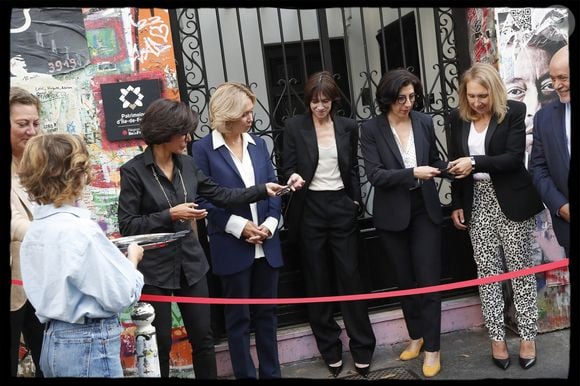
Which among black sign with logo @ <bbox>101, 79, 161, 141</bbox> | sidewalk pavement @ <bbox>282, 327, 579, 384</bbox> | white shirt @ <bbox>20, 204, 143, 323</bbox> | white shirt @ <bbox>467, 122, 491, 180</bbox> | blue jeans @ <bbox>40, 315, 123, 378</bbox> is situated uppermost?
black sign with logo @ <bbox>101, 79, 161, 141</bbox>

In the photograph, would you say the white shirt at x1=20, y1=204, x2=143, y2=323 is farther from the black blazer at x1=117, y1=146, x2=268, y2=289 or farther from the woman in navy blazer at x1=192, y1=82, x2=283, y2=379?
the woman in navy blazer at x1=192, y1=82, x2=283, y2=379

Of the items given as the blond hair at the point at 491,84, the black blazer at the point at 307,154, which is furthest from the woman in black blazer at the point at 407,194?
the blond hair at the point at 491,84

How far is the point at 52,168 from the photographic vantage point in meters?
2.99

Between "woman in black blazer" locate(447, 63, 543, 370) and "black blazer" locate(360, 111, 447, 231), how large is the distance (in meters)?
0.23

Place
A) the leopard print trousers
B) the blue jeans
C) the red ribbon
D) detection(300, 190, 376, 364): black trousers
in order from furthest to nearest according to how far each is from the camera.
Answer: detection(300, 190, 376, 364): black trousers, the leopard print trousers, the red ribbon, the blue jeans

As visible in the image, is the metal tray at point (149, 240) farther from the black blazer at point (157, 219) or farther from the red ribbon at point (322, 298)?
the red ribbon at point (322, 298)

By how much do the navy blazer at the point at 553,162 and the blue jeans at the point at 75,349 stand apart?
300 cm

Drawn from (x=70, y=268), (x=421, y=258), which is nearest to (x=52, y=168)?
(x=70, y=268)

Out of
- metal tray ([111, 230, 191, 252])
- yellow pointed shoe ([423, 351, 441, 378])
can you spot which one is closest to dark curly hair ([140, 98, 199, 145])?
metal tray ([111, 230, 191, 252])

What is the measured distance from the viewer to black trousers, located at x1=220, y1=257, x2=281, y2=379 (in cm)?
446

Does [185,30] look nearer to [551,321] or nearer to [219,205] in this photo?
[219,205]

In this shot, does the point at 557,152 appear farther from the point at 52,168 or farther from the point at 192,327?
the point at 52,168

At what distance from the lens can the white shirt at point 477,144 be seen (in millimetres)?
4719

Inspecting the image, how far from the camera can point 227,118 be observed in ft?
14.2
